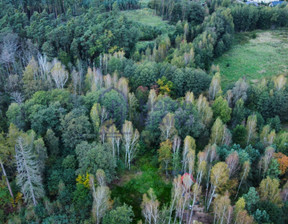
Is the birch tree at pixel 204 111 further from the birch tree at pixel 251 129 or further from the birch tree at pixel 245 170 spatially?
the birch tree at pixel 245 170

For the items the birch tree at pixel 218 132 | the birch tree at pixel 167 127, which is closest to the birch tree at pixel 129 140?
the birch tree at pixel 167 127

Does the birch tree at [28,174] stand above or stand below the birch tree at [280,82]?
below

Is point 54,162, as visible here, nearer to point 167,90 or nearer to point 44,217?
point 44,217

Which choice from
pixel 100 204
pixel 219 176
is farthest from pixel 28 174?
pixel 219 176

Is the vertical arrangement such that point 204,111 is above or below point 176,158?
above

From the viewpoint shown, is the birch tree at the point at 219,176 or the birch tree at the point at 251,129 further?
the birch tree at the point at 251,129

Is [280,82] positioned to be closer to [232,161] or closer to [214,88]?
[214,88]

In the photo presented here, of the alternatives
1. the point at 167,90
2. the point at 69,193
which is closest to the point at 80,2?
the point at 167,90
